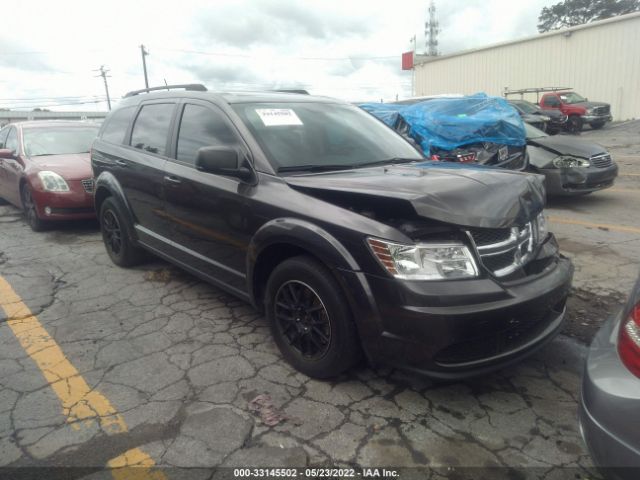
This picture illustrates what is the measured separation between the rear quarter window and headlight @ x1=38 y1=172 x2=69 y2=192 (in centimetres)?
153

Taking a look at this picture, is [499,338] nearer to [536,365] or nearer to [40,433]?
[536,365]

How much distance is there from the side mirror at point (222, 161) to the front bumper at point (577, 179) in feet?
18.8

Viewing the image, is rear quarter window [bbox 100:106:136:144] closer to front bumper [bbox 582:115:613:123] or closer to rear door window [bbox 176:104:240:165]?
rear door window [bbox 176:104:240:165]

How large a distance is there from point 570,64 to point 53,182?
2765cm

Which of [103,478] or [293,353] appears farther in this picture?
[293,353]

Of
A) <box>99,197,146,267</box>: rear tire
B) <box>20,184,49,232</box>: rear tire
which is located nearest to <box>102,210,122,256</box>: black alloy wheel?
<box>99,197,146,267</box>: rear tire

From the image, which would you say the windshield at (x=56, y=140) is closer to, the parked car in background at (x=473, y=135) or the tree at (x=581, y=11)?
the parked car in background at (x=473, y=135)

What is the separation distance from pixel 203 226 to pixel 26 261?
314cm

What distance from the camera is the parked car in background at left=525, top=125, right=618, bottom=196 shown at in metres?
7.11

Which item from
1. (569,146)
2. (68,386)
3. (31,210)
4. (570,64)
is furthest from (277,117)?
(570,64)

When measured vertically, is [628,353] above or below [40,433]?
above

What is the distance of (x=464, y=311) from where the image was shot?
7.22 ft

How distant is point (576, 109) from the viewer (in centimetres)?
2005

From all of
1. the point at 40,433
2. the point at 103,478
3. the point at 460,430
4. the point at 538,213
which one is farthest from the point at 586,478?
the point at 40,433
